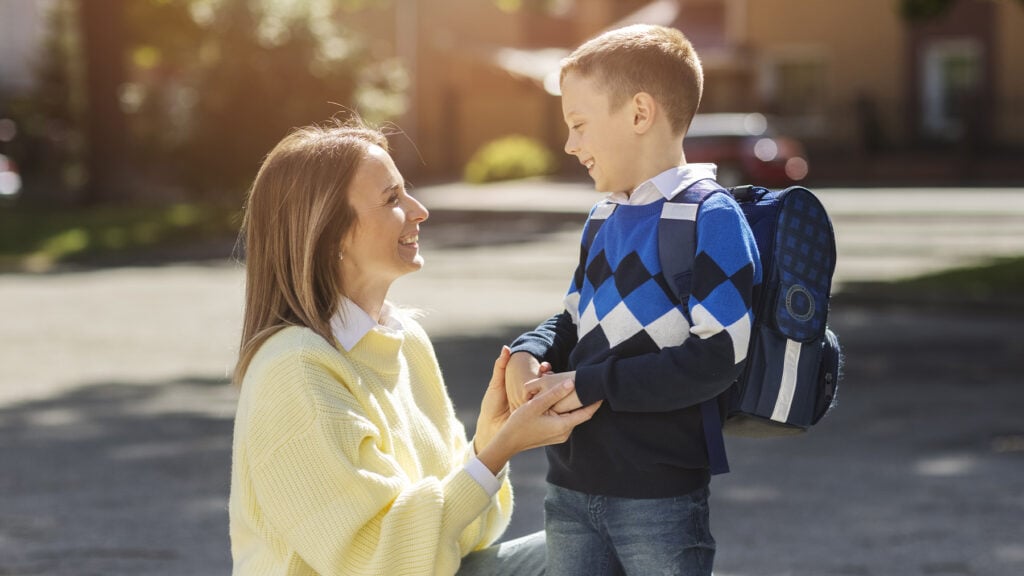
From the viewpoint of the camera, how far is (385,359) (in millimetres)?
2975

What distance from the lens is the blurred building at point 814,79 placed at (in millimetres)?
35344

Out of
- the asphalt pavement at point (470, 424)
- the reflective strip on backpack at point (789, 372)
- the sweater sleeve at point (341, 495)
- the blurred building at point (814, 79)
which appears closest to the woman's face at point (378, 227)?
the sweater sleeve at point (341, 495)

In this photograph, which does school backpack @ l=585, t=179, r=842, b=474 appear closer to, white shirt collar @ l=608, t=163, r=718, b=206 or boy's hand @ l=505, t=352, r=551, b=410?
white shirt collar @ l=608, t=163, r=718, b=206

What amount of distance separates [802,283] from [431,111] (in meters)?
44.8

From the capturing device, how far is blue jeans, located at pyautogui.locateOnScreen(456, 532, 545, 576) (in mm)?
3082

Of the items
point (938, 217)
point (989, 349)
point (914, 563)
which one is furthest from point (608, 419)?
point (938, 217)

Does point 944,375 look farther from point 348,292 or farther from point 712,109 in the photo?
point 712,109

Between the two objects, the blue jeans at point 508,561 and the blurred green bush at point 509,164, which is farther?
the blurred green bush at point 509,164

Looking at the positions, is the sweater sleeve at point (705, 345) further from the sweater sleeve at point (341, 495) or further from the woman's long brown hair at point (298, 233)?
the woman's long brown hair at point (298, 233)

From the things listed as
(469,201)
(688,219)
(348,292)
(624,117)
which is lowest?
(469,201)

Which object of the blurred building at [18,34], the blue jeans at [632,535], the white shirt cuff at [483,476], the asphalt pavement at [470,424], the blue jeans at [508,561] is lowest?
the asphalt pavement at [470,424]

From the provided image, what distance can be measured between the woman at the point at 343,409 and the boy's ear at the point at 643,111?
0.53 meters

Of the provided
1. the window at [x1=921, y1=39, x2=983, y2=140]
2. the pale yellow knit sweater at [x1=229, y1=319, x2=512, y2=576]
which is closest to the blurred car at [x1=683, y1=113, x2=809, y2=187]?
the window at [x1=921, y1=39, x2=983, y2=140]

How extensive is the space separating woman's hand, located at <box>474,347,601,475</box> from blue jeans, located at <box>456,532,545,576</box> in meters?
0.31
